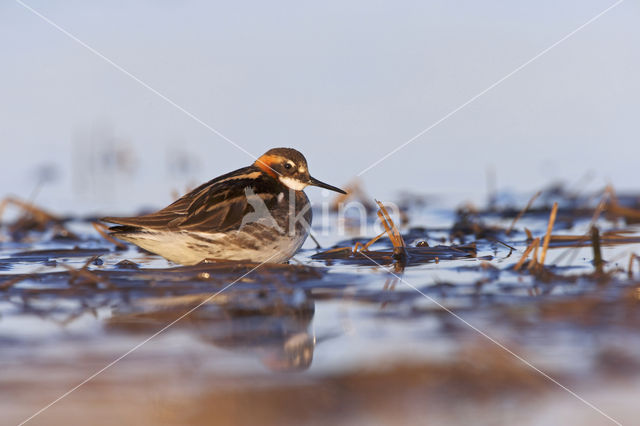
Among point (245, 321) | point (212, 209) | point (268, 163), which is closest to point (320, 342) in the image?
point (245, 321)

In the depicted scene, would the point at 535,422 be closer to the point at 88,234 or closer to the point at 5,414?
the point at 5,414

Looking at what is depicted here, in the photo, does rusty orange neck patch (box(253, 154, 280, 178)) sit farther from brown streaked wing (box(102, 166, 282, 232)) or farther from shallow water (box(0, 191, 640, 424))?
shallow water (box(0, 191, 640, 424))

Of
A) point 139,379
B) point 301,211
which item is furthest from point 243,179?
point 139,379

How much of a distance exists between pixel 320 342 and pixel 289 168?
4.36 metres

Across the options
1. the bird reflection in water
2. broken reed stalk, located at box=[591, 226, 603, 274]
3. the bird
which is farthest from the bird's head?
broken reed stalk, located at box=[591, 226, 603, 274]

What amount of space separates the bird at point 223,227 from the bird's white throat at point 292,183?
88cm

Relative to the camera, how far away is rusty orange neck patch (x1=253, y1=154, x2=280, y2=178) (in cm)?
762

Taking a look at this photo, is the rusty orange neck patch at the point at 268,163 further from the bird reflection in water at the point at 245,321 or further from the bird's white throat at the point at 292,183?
the bird reflection in water at the point at 245,321

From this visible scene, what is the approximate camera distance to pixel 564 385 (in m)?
2.71

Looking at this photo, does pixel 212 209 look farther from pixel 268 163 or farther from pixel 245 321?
pixel 245 321

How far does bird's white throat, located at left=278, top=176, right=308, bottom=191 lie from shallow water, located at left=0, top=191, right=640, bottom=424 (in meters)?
1.95

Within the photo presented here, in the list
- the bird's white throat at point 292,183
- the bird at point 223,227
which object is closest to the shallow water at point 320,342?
the bird at point 223,227

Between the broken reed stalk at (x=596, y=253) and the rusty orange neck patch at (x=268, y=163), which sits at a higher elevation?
the rusty orange neck patch at (x=268, y=163)

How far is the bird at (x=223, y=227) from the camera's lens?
6.17 meters
